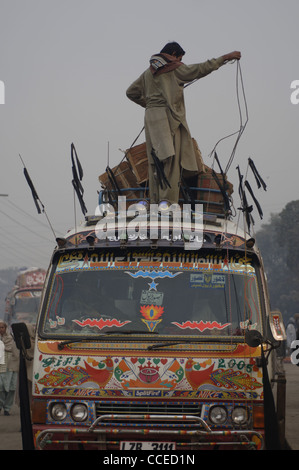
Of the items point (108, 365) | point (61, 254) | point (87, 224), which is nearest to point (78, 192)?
point (87, 224)

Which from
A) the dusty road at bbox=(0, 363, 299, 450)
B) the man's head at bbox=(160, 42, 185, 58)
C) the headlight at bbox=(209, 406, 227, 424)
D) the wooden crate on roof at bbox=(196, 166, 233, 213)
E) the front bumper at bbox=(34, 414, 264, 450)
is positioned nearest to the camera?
the front bumper at bbox=(34, 414, 264, 450)

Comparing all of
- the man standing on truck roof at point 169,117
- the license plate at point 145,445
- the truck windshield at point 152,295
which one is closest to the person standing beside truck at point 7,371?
the man standing on truck roof at point 169,117

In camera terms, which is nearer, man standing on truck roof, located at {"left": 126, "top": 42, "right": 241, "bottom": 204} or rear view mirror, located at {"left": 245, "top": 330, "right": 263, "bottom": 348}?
rear view mirror, located at {"left": 245, "top": 330, "right": 263, "bottom": 348}

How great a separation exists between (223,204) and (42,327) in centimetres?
292

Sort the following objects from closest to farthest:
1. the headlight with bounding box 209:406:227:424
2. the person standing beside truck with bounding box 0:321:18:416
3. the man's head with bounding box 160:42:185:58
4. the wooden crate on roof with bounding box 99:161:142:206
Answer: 1. the headlight with bounding box 209:406:227:424
2. the man's head with bounding box 160:42:185:58
3. the wooden crate on roof with bounding box 99:161:142:206
4. the person standing beside truck with bounding box 0:321:18:416

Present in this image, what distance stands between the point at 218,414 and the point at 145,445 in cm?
63

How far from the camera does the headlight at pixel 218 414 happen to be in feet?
21.2

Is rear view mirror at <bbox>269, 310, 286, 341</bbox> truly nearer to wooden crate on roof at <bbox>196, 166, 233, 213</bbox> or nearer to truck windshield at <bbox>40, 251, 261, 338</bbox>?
truck windshield at <bbox>40, 251, 261, 338</bbox>

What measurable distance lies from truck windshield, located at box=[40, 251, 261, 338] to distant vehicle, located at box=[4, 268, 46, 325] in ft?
63.5

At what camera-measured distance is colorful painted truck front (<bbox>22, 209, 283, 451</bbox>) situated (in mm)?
6426

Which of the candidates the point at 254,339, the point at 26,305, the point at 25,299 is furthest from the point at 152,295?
the point at 25,299

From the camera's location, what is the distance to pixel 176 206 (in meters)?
8.00

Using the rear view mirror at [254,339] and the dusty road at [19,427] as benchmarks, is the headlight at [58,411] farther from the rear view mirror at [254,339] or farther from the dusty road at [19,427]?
the dusty road at [19,427]

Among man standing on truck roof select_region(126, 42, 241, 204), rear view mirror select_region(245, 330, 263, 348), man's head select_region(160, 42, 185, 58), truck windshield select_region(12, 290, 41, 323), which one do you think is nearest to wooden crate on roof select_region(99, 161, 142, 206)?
man standing on truck roof select_region(126, 42, 241, 204)
